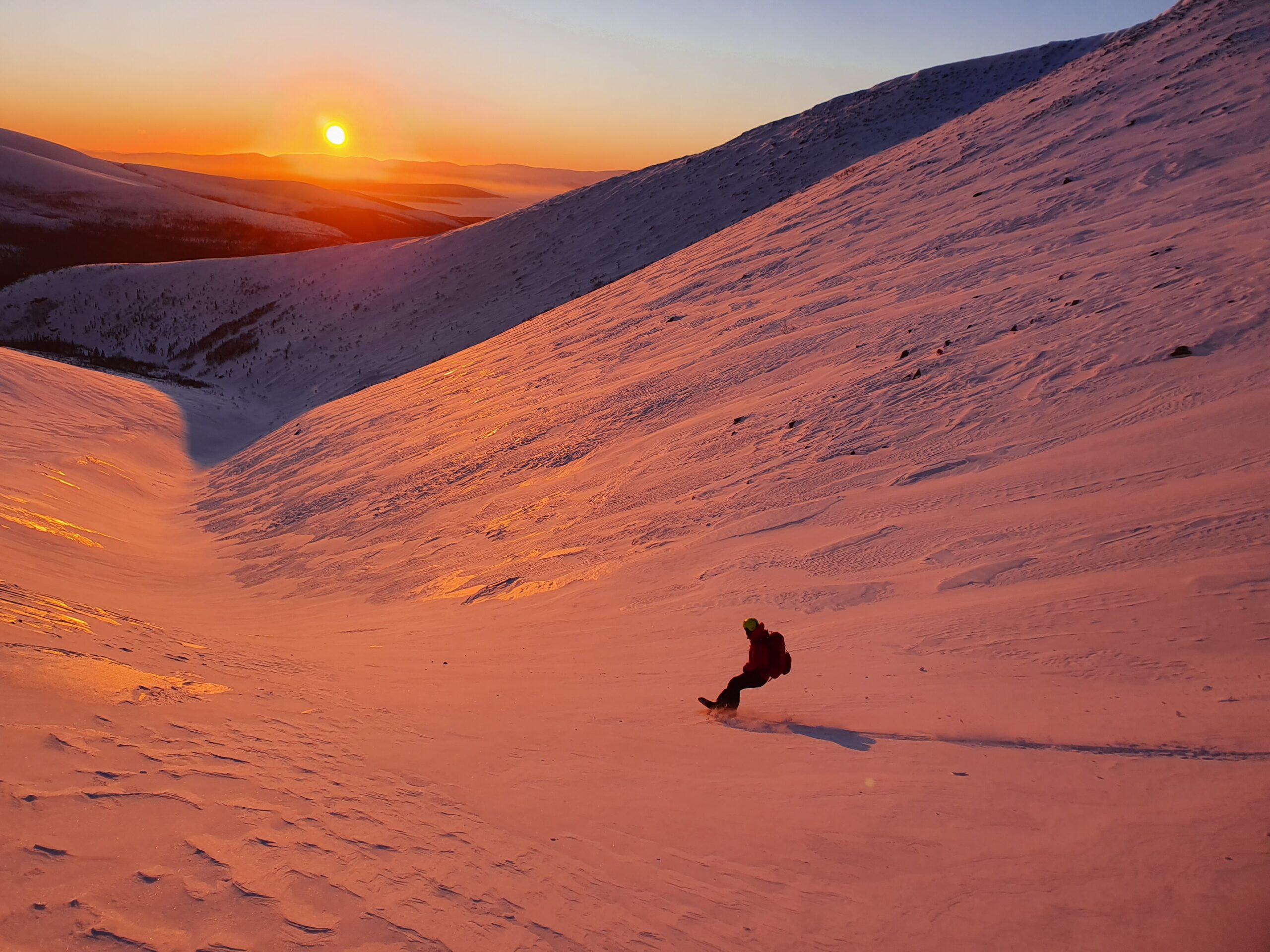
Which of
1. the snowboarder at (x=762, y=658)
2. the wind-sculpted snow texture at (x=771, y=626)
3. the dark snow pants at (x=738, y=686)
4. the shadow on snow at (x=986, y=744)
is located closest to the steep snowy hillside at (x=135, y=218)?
the wind-sculpted snow texture at (x=771, y=626)

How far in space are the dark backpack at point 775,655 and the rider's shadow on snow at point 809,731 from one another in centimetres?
27

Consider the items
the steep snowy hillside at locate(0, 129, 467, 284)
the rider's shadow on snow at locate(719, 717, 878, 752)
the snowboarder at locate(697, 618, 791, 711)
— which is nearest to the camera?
the rider's shadow on snow at locate(719, 717, 878, 752)

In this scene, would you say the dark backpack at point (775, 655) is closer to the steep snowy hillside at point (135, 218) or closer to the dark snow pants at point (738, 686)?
the dark snow pants at point (738, 686)

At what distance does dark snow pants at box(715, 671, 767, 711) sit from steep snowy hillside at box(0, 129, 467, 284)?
4913 cm

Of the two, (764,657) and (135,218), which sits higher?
(135,218)

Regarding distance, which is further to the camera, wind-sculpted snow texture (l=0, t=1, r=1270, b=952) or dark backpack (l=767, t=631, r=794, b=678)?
dark backpack (l=767, t=631, r=794, b=678)

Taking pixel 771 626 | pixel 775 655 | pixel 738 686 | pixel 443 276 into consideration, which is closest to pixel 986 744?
pixel 775 655

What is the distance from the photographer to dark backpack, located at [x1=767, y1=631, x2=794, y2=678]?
4555 millimetres

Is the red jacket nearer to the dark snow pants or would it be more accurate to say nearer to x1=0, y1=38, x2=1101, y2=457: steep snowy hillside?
the dark snow pants

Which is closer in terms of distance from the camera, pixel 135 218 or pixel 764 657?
pixel 764 657

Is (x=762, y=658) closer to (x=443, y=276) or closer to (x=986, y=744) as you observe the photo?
(x=986, y=744)

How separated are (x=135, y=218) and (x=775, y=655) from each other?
228ft

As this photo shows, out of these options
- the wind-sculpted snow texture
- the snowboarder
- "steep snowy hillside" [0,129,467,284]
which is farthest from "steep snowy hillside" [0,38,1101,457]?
the snowboarder

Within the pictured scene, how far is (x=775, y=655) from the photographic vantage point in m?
4.56
